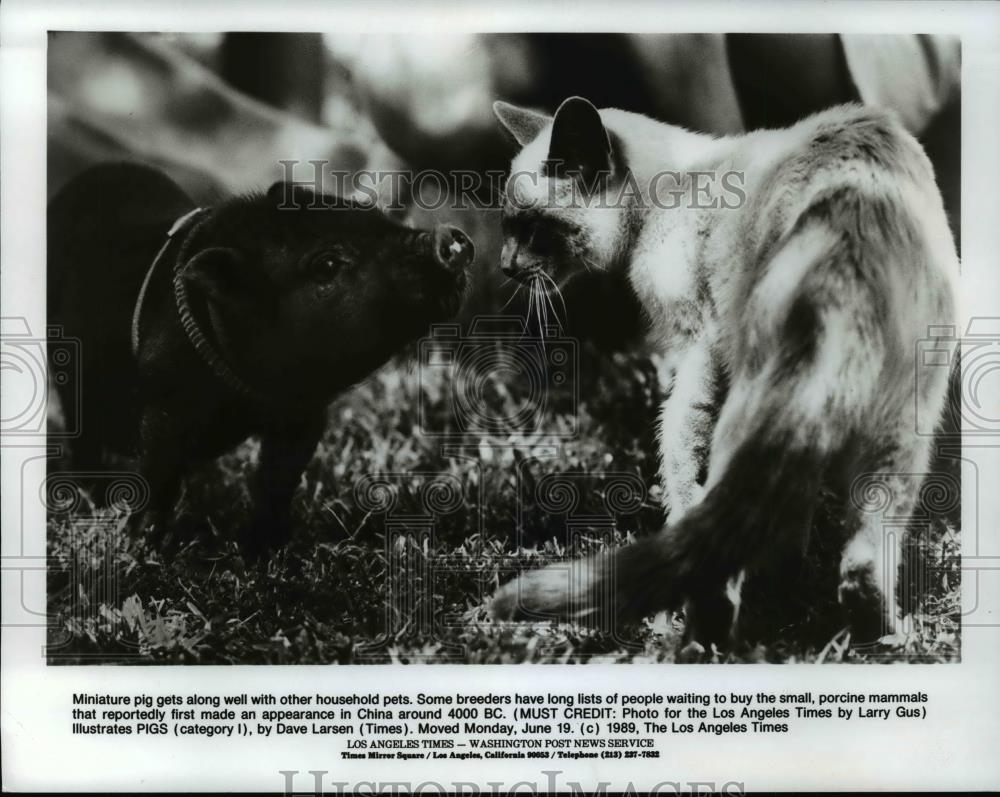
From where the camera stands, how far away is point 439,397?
10.4ft

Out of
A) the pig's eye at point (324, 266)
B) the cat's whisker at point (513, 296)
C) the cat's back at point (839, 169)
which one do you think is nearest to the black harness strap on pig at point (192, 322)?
the pig's eye at point (324, 266)

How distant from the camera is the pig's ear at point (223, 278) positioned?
3150mm

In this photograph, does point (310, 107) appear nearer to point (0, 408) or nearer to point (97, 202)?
point (97, 202)

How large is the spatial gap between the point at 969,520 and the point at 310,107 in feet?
9.18

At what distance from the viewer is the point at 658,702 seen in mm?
3186

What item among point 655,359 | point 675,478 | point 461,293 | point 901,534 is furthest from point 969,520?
point 461,293

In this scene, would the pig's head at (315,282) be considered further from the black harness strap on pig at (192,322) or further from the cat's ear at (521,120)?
the cat's ear at (521,120)

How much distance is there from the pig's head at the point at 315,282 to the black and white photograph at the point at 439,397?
0.04 ft

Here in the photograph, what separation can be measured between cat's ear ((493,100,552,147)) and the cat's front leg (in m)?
0.95

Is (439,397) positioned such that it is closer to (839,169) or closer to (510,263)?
(510,263)

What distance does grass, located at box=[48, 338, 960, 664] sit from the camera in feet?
10.4

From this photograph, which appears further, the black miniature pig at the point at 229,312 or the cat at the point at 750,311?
the black miniature pig at the point at 229,312

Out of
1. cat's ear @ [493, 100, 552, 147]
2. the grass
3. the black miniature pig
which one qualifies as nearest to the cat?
cat's ear @ [493, 100, 552, 147]

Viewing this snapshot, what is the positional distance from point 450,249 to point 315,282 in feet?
1.63
